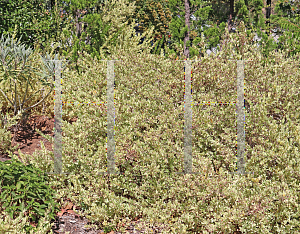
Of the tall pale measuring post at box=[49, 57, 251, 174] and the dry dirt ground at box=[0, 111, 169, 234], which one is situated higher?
the tall pale measuring post at box=[49, 57, 251, 174]

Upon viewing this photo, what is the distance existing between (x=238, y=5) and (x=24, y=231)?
10381 mm

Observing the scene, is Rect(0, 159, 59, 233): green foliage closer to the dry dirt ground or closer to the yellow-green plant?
the dry dirt ground

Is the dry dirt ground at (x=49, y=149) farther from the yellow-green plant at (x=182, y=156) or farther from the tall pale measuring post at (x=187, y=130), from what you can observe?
the tall pale measuring post at (x=187, y=130)

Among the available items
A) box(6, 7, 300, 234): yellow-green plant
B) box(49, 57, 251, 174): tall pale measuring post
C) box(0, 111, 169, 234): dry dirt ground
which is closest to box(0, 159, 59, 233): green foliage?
box(0, 111, 169, 234): dry dirt ground

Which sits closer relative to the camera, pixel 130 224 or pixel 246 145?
pixel 130 224

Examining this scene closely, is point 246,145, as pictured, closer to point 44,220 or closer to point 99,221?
point 99,221

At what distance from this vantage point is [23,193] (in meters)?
2.51

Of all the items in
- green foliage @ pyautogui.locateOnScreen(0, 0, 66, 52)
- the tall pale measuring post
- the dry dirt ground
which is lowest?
the dry dirt ground

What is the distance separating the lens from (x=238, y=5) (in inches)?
413

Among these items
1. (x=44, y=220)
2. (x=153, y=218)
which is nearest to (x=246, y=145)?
(x=153, y=218)

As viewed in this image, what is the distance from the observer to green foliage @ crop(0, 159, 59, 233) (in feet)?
8.10

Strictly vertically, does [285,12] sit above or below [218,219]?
above

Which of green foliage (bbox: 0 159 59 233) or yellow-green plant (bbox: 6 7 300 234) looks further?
yellow-green plant (bbox: 6 7 300 234)

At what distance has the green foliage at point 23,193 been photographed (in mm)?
2469
